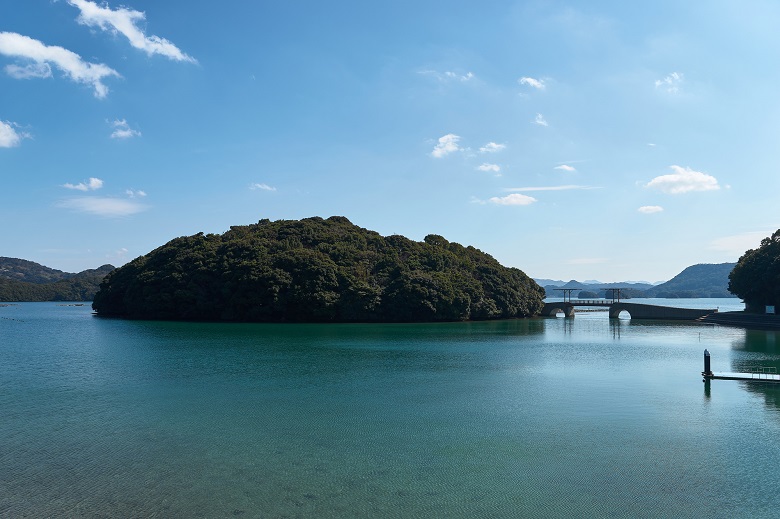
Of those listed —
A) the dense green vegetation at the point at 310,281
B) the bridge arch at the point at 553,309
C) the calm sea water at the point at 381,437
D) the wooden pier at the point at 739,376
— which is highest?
the dense green vegetation at the point at 310,281

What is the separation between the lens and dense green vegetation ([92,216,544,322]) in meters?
69.2

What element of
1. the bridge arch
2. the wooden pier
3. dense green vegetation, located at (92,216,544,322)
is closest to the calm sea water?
the wooden pier

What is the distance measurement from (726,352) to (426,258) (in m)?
46.6

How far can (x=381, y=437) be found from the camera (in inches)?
663

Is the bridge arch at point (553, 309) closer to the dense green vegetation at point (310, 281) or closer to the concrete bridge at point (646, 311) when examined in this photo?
the concrete bridge at point (646, 311)

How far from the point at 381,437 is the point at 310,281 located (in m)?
52.9

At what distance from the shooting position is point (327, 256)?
74.5m

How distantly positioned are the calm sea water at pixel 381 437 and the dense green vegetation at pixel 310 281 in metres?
34.2

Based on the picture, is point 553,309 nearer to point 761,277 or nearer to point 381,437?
point 761,277

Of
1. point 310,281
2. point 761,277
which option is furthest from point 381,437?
point 761,277

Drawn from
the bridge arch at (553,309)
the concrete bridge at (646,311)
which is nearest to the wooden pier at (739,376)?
the concrete bridge at (646,311)

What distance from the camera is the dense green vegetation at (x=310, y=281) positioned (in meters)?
69.2

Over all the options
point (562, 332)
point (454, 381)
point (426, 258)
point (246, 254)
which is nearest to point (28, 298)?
point (246, 254)

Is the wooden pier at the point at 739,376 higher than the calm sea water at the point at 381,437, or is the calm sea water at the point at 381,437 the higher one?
the wooden pier at the point at 739,376
